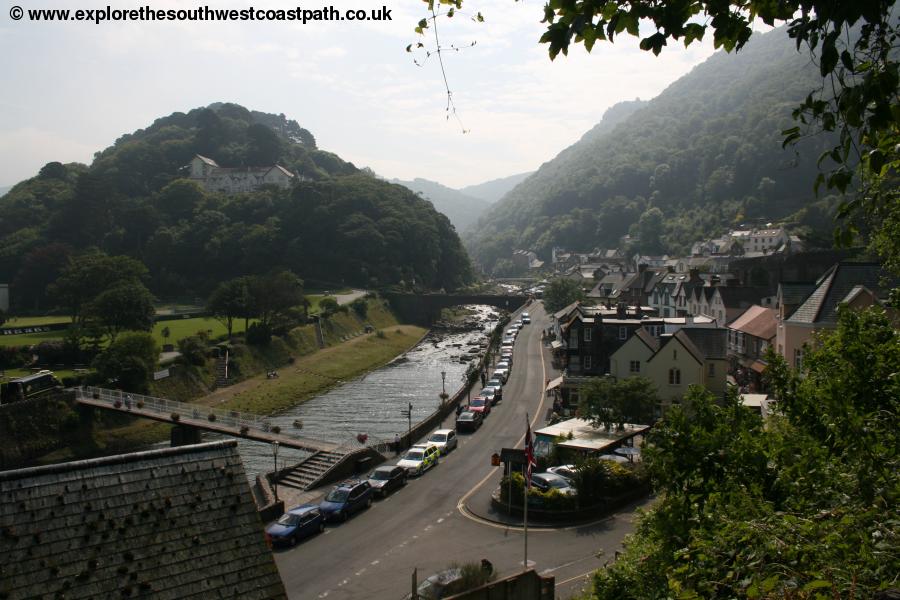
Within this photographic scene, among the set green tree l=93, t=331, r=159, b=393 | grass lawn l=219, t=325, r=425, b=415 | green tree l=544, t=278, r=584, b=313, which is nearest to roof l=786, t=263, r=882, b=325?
grass lawn l=219, t=325, r=425, b=415

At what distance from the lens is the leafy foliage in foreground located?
5.32 meters

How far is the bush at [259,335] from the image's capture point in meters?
67.6

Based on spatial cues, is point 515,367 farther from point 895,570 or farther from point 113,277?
point 895,570

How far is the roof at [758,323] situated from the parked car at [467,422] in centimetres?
2269

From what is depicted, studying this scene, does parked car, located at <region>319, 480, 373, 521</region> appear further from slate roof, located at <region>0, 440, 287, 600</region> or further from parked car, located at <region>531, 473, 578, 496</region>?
slate roof, located at <region>0, 440, 287, 600</region>

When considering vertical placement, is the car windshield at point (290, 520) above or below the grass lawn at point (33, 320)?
below

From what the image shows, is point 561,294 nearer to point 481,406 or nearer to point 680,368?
point 481,406

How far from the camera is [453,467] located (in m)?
33.6

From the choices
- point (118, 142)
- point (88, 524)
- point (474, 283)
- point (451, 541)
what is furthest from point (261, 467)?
point (118, 142)

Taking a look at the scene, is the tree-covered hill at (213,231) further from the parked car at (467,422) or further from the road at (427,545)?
the road at (427,545)

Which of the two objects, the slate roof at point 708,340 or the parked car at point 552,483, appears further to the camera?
the slate roof at point 708,340

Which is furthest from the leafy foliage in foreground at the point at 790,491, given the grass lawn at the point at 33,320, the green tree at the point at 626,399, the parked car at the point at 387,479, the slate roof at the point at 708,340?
the grass lawn at the point at 33,320

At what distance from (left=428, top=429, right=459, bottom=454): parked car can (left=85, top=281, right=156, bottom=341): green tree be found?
3272cm

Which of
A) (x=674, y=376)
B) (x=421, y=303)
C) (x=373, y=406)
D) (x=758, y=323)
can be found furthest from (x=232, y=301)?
(x=758, y=323)
